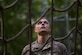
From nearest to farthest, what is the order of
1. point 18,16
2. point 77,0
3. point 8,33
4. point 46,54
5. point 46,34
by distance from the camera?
point 77,0 → point 46,54 → point 46,34 → point 8,33 → point 18,16

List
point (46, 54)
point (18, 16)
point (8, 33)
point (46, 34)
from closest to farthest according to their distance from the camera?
1. point (46, 54)
2. point (46, 34)
3. point (8, 33)
4. point (18, 16)

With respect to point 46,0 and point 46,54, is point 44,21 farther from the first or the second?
point 46,0

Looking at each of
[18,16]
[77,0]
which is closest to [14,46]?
[18,16]

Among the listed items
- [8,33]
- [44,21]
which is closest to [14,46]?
[8,33]

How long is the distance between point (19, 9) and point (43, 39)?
5593mm

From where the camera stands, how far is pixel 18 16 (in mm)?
9422

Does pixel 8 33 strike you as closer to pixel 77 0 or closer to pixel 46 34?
pixel 46 34

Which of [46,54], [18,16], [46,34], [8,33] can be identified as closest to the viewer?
[46,54]

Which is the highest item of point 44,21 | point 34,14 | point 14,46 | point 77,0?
point 77,0

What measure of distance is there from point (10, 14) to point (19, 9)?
0.28 meters

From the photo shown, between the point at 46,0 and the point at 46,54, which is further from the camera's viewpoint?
the point at 46,0

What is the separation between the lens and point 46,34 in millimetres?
3443

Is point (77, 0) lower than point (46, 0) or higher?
higher

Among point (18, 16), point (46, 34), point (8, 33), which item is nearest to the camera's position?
point (46, 34)
